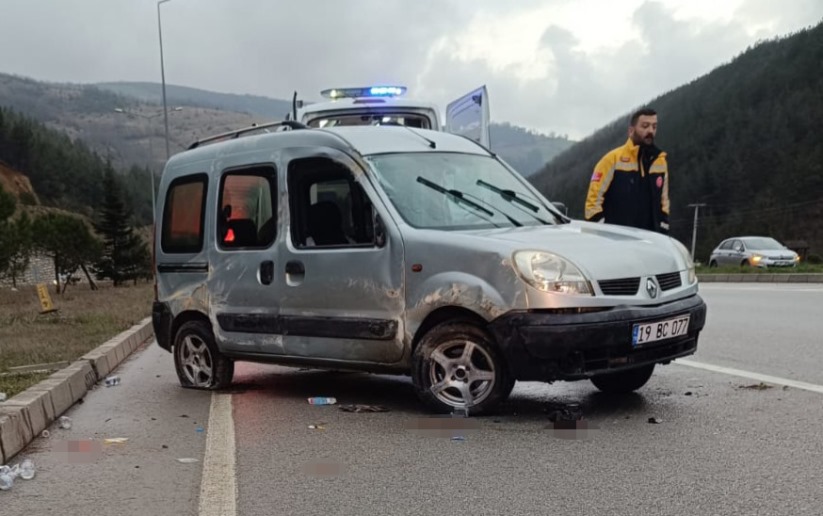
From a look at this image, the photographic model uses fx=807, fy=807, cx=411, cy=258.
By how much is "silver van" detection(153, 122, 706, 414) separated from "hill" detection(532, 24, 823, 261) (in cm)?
8329

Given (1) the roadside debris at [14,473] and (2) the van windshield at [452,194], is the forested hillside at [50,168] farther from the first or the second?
(1) the roadside debris at [14,473]

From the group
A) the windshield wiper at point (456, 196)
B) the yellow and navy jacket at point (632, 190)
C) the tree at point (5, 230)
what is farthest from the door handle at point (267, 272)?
the tree at point (5, 230)

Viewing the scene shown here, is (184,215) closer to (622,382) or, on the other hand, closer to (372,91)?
(622,382)

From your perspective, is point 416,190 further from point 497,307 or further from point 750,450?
point 750,450

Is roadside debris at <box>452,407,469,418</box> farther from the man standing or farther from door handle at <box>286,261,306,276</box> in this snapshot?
the man standing

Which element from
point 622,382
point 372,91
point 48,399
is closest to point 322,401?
point 48,399

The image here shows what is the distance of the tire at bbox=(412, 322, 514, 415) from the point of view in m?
4.84

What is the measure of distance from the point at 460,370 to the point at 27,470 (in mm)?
2463

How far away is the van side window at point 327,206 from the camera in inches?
215

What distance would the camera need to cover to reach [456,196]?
547 centimetres

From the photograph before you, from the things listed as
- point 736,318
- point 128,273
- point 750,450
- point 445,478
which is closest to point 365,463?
→ point 445,478

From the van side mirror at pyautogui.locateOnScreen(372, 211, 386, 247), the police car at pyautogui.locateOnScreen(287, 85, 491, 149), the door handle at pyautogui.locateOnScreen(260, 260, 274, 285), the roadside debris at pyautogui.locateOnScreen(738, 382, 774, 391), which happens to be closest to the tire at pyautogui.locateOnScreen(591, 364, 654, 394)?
the roadside debris at pyautogui.locateOnScreen(738, 382, 774, 391)

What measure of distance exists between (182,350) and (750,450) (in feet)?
15.0

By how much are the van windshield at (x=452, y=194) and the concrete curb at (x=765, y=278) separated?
16702mm
